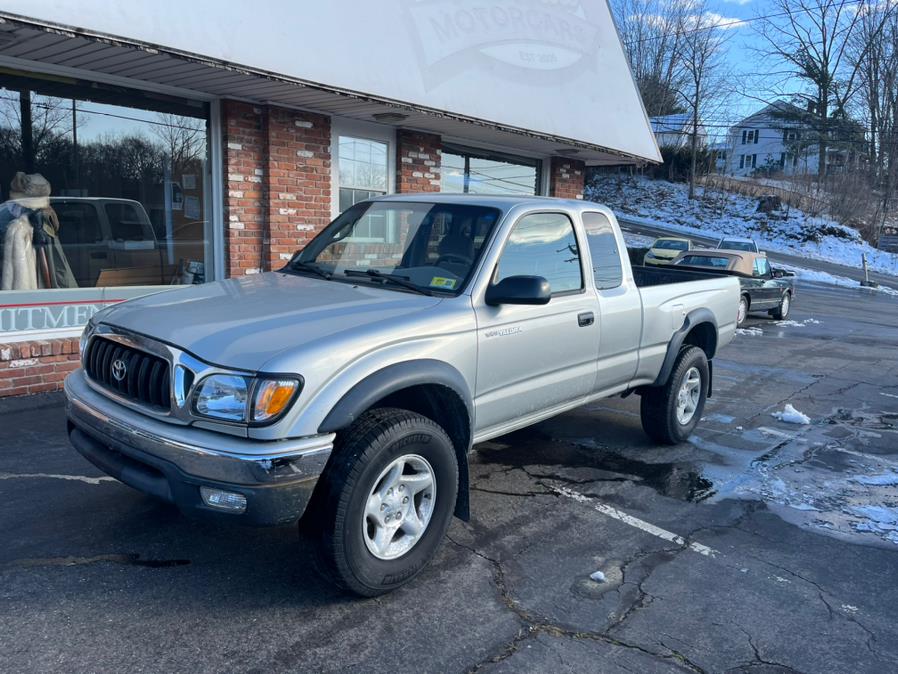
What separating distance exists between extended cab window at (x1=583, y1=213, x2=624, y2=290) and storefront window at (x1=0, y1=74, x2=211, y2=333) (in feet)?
16.7

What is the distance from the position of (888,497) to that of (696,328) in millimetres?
1939

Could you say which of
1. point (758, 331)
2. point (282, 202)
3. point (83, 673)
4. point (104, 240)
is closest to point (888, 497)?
point (83, 673)

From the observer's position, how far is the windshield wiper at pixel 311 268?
446 cm

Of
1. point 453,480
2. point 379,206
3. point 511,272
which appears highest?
point 379,206

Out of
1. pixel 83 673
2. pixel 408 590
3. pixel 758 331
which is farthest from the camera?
pixel 758 331

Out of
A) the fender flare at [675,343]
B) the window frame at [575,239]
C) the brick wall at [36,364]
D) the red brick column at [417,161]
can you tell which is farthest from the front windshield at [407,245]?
the red brick column at [417,161]

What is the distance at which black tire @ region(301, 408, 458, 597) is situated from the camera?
315cm

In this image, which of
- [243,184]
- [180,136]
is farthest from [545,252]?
[180,136]

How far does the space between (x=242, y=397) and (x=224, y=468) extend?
30 centimetres

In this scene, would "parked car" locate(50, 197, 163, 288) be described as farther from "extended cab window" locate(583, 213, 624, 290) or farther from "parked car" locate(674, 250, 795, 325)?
"parked car" locate(674, 250, 795, 325)

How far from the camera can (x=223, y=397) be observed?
3059mm

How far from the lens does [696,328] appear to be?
20.7 ft

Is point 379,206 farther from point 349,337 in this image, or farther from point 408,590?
point 408,590

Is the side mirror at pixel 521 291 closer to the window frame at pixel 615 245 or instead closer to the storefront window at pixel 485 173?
the window frame at pixel 615 245
